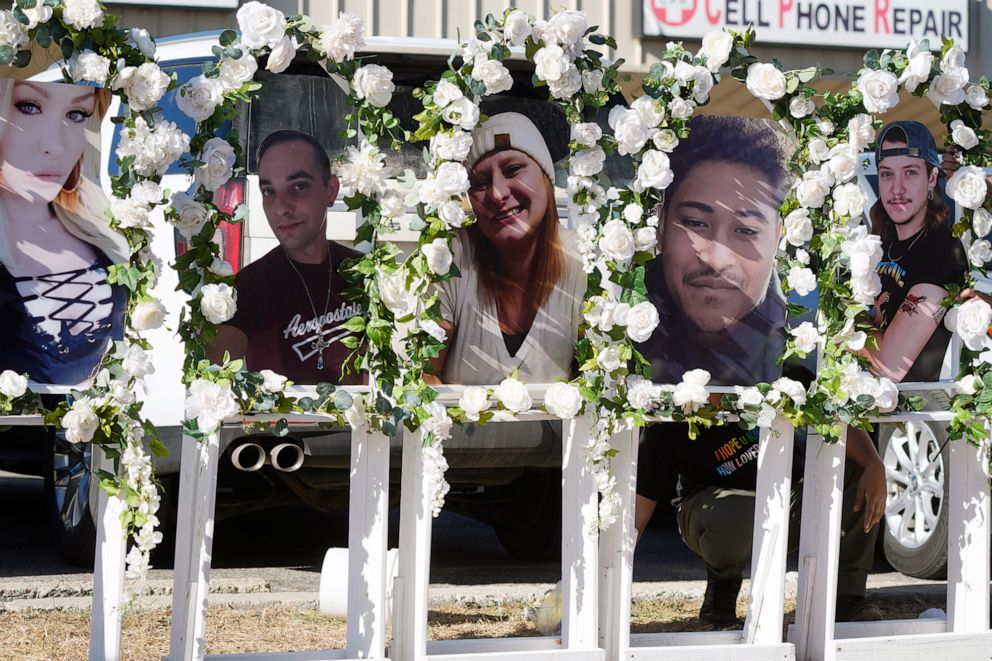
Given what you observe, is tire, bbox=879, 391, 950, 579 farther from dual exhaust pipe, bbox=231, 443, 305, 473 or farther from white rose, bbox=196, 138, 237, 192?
white rose, bbox=196, 138, 237, 192

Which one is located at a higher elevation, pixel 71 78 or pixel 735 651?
pixel 71 78

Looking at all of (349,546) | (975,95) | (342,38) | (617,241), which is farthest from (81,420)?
(975,95)

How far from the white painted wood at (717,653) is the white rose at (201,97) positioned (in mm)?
2175

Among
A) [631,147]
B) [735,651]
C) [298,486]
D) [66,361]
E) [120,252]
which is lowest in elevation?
[735,651]

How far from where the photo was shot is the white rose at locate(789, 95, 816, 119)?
15.1 feet

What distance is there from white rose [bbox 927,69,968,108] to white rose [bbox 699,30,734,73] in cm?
85

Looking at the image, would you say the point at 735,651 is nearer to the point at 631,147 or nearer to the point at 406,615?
the point at 406,615

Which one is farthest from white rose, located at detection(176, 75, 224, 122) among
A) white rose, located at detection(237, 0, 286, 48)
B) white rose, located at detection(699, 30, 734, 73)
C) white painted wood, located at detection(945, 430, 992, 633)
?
white painted wood, located at detection(945, 430, 992, 633)

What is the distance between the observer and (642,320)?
4352mm

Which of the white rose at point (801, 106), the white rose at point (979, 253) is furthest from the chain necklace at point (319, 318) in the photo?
the white rose at point (979, 253)

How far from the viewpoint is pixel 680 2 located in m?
11.4

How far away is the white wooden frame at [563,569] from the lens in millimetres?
4281

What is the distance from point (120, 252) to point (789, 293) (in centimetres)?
225

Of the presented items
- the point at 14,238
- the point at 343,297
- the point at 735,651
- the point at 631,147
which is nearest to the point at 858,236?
the point at 631,147
